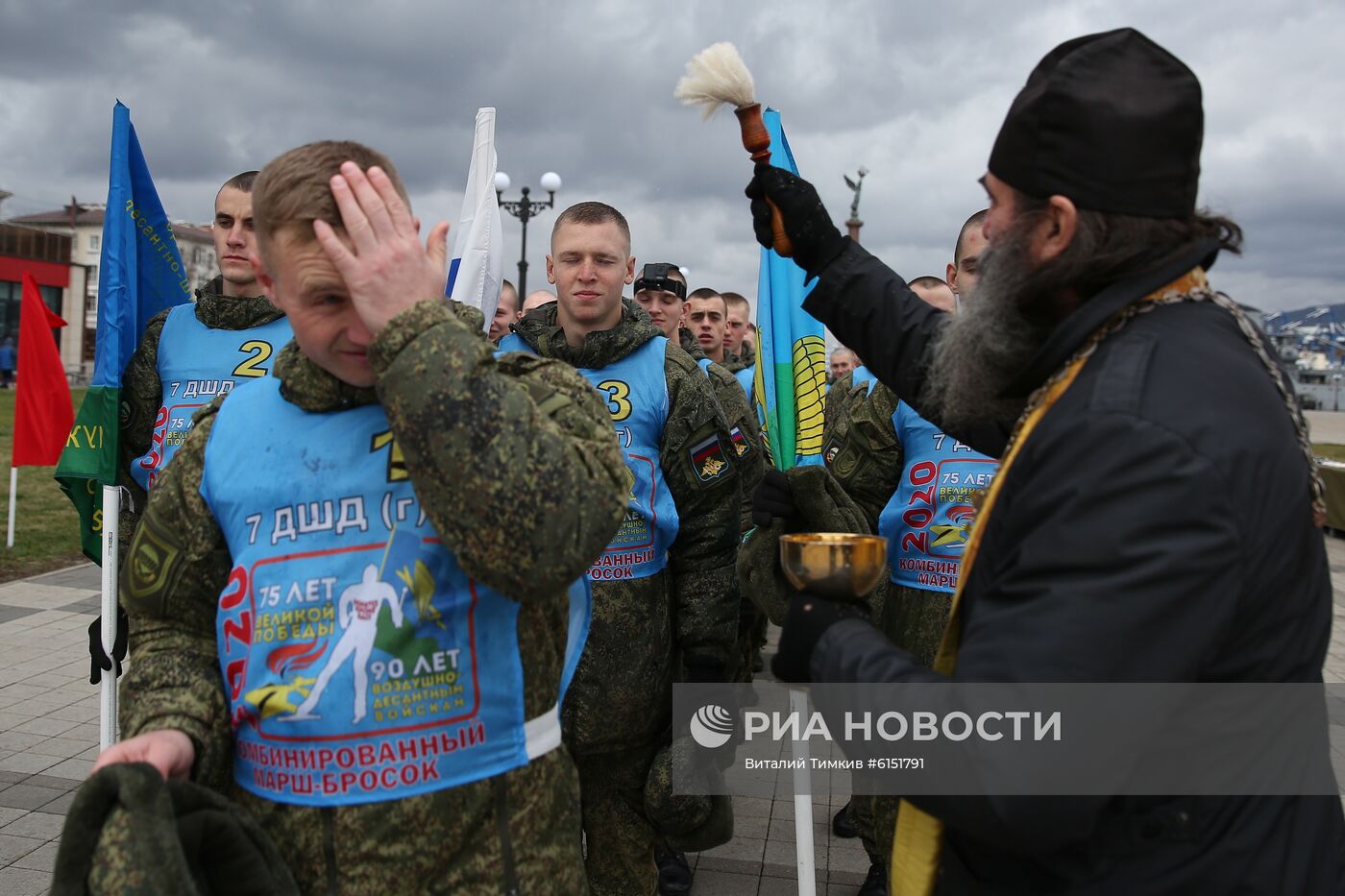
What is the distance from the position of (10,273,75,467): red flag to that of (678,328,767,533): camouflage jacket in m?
4.79

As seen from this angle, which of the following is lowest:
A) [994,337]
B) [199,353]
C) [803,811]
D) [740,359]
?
[803,811]

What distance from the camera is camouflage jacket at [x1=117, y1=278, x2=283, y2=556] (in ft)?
12.7

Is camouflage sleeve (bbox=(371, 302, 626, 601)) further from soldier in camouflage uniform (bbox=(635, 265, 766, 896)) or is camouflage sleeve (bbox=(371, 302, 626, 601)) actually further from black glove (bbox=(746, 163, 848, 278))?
soldier in camouflage uniform (bbox=(635, 265, 766, 896))

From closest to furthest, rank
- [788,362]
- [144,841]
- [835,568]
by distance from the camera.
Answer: [144,841] < [835,568] < [788,362]

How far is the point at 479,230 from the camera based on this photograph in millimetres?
3904

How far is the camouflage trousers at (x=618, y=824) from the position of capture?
3.50 m

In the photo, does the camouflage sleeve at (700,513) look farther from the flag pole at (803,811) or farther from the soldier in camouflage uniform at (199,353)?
the soldier in camouflage uniform at (199,353)

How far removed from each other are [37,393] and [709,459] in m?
6.03

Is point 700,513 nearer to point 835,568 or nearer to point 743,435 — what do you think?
point 743,435

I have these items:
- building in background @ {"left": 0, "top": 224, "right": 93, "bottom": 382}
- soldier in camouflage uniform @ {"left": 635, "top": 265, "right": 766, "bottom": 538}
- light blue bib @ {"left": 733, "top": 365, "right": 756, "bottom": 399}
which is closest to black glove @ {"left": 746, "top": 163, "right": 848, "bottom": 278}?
soldier in camouflage uniform @ {"left": 635, "top": 265, "right": 766, "bottom": 538}

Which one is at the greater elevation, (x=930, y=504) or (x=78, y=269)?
(x=78, y=269)

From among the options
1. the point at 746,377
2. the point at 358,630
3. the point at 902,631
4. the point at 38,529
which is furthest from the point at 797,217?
the point at 38,529

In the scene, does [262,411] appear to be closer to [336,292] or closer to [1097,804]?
[336,292]

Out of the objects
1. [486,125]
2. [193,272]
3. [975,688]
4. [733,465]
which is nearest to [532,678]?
[975,688]
